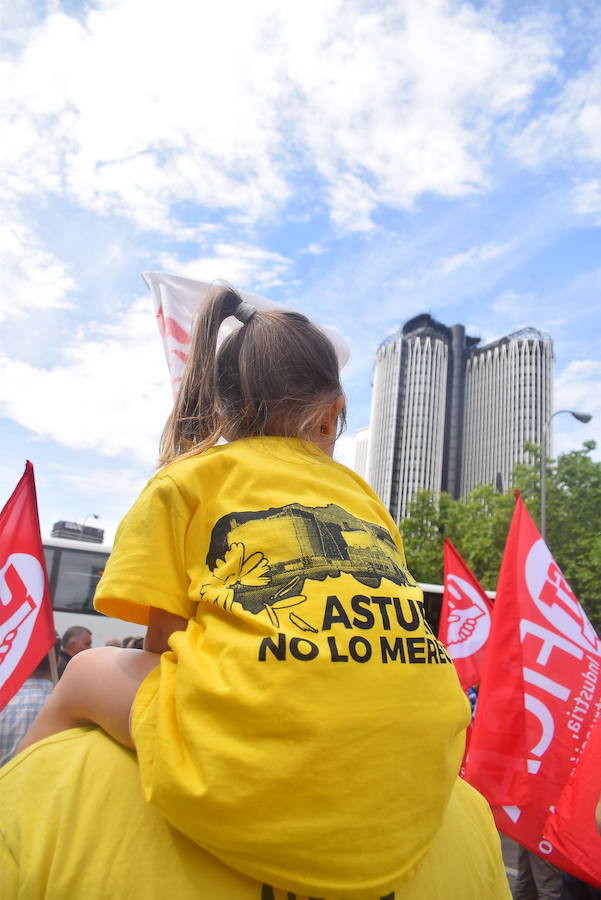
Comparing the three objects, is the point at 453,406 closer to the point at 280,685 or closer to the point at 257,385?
the point at 257,385

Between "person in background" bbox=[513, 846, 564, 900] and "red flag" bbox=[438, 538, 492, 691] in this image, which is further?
"red flag" bbox=[438, 538, 492, 691]

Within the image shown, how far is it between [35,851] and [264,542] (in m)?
0.56

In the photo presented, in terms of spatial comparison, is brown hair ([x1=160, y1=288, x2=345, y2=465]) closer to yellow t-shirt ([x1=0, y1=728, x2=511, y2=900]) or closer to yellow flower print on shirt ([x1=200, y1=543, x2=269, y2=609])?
yellow flower print on shirt ([x1=200, y1=543, x2=269, y2=609])

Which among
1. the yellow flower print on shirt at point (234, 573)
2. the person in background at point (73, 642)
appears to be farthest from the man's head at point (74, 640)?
the yellow flower print on shirt at point (234, 573)

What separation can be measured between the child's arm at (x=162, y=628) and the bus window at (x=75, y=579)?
1168 cm

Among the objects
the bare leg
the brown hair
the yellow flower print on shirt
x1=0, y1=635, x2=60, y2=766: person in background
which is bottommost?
x1=0, y1=635, x2=60, y2=766: person in background

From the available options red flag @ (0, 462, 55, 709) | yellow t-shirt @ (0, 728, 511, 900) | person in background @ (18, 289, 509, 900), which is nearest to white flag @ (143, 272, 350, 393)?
person in background @ (18, 289, 509, 900)

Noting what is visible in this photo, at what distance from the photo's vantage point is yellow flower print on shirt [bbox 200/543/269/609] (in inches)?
41.7

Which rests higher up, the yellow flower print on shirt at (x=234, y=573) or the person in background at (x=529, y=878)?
the yellow flower print on shirt at (x=234, y=573)

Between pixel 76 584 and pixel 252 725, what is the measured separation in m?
12.4

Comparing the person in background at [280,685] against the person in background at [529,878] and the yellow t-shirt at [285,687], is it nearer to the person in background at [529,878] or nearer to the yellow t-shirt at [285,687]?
the yellow t-shirt at [285,687]

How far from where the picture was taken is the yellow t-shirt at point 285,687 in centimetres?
88

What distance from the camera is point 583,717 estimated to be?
350cm

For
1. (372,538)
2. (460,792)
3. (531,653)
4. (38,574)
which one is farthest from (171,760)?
(38,574)
